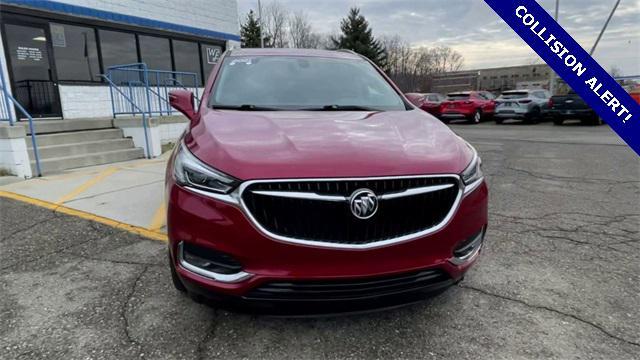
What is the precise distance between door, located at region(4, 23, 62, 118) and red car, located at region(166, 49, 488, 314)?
9.18 m

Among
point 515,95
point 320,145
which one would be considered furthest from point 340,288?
point 515,95

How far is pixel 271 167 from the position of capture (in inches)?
77.0

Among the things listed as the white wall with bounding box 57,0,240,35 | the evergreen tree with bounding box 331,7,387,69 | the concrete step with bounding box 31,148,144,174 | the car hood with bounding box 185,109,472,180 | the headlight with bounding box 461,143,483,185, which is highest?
the evergreen tree with bounding box 331,7,387,69

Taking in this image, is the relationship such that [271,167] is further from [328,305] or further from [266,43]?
[266,43]

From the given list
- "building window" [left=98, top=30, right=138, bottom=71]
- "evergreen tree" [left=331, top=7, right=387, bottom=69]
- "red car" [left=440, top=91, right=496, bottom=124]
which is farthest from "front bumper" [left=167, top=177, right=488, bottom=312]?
"evergreen tree" [left=331, top=7, right=387, bottom=69]

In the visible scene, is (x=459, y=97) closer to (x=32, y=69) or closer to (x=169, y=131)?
(x=169, y=131)

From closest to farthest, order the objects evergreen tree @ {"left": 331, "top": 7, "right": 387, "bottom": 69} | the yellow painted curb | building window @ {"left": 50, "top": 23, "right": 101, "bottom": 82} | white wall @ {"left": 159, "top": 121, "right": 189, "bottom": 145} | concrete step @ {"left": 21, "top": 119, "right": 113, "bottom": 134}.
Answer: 1. the yellow painted curb
2. concrete step @ {"left": 21, "top": 119, "right": 113, "bottom": 134}
3. building window @ {"left": 50, "top": 23, "right": 101, "bottom": 82}
4. white wall @ {"left": 159, "top": 121, "right": 189, "bottom": 145}
5. evergreen tree @ {"left": 331, "top": 7, "right": 387, "bottom": 69}

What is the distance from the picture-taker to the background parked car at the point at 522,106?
18.5 m

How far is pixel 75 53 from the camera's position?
10.2 meters

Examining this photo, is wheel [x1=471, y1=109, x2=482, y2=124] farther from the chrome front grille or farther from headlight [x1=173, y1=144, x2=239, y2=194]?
headlight [x1=173, y1=144, x2=239, y2=194]

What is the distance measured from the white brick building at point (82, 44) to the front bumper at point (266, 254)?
9.26 m

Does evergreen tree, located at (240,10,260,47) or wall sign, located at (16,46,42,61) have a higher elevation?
evergreen tree, located at (240,10,260,47)

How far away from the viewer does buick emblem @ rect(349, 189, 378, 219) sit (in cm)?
194

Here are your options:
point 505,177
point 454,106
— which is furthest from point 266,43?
point 505,177
